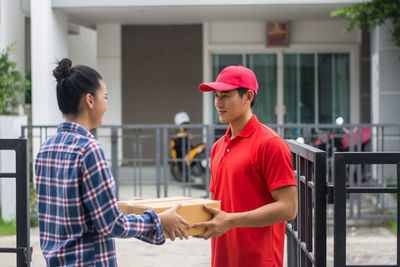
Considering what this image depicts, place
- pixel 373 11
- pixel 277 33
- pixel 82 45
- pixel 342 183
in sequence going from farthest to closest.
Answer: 1. pixel 82 45
2. pixel 277 33
3. pixel 373 11
4. pixel 342 183

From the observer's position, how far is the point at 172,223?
2.88 m

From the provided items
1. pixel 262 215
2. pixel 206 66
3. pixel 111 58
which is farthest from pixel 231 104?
pixel 111 58

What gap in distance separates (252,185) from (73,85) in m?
1.01

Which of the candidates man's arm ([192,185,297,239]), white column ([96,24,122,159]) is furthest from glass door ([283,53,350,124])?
man's arm ([192,185,297,239])

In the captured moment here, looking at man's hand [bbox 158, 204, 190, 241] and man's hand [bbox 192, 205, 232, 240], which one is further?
man's hand [bbox 192, 205, 232, 240]

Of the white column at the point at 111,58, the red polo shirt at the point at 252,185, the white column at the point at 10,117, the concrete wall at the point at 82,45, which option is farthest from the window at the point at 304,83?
the red polo shirt at the point at 252,185

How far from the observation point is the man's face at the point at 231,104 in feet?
10.8

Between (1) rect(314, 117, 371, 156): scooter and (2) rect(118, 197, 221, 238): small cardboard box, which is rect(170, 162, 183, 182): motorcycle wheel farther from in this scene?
(2) rect(118, 197, 221, 238): small cardboard box

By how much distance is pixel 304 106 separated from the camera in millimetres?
14500

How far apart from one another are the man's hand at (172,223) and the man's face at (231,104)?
611 mm

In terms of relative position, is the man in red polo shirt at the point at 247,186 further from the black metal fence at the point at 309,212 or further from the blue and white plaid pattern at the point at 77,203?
the blue and white plaid pattern at the point at 77,203

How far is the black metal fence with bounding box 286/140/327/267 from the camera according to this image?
3213mm

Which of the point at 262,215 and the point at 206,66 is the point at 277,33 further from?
the point at 262,215

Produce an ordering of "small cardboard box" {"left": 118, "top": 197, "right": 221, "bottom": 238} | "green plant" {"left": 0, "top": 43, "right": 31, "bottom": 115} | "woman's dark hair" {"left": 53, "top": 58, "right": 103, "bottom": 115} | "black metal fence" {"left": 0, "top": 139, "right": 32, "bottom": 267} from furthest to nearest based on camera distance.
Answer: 1. "green plant" {"left": 0, "top": 43, "right": 31, "bottom": 115}
2. "black metal fence" {"left": 0, "top": 139, "right": 32, "bottom": 267}
3. "small cardboard box" {"left": 118, "top": 197, "right": 221, "bottom": 238}
4. "woman's dark hair" {"left": 53, "top": 58, "right": 103, "bottom": 115}
